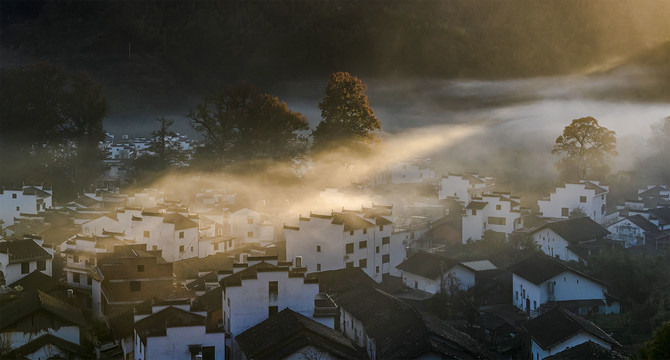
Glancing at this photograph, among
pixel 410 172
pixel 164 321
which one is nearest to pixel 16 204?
pixel 164 321

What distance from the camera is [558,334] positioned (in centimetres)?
1194

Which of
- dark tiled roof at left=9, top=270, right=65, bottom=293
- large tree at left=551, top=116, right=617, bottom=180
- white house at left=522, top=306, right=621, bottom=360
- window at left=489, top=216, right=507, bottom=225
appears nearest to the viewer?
white house at left=522, top=306, right=621, bottom=360

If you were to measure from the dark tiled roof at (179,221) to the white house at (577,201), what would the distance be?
10101 millimetres

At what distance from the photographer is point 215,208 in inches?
842

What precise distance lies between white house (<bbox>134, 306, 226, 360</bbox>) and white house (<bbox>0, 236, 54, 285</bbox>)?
6107 mm

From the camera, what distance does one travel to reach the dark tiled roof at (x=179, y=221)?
1803 cm

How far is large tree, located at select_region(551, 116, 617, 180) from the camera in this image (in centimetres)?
2359

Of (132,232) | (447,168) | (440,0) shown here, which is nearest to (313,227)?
(132,232)

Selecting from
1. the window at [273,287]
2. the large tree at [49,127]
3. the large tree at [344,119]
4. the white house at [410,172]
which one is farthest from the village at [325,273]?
the white house at [410,172]

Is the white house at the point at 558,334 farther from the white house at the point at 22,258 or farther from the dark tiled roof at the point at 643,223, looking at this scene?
the white house at the point at 22,258

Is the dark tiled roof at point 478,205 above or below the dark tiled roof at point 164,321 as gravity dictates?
above

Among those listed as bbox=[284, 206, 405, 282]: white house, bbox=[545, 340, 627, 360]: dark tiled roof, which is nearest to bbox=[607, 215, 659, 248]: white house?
bbox=[284, 206, 405, 282]: white house

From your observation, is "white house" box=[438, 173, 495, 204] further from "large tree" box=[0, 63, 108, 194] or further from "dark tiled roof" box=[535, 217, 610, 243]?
"large tree" box=[0, 63, 108, 194]

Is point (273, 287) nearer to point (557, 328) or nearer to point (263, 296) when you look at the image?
point (263, 296)
